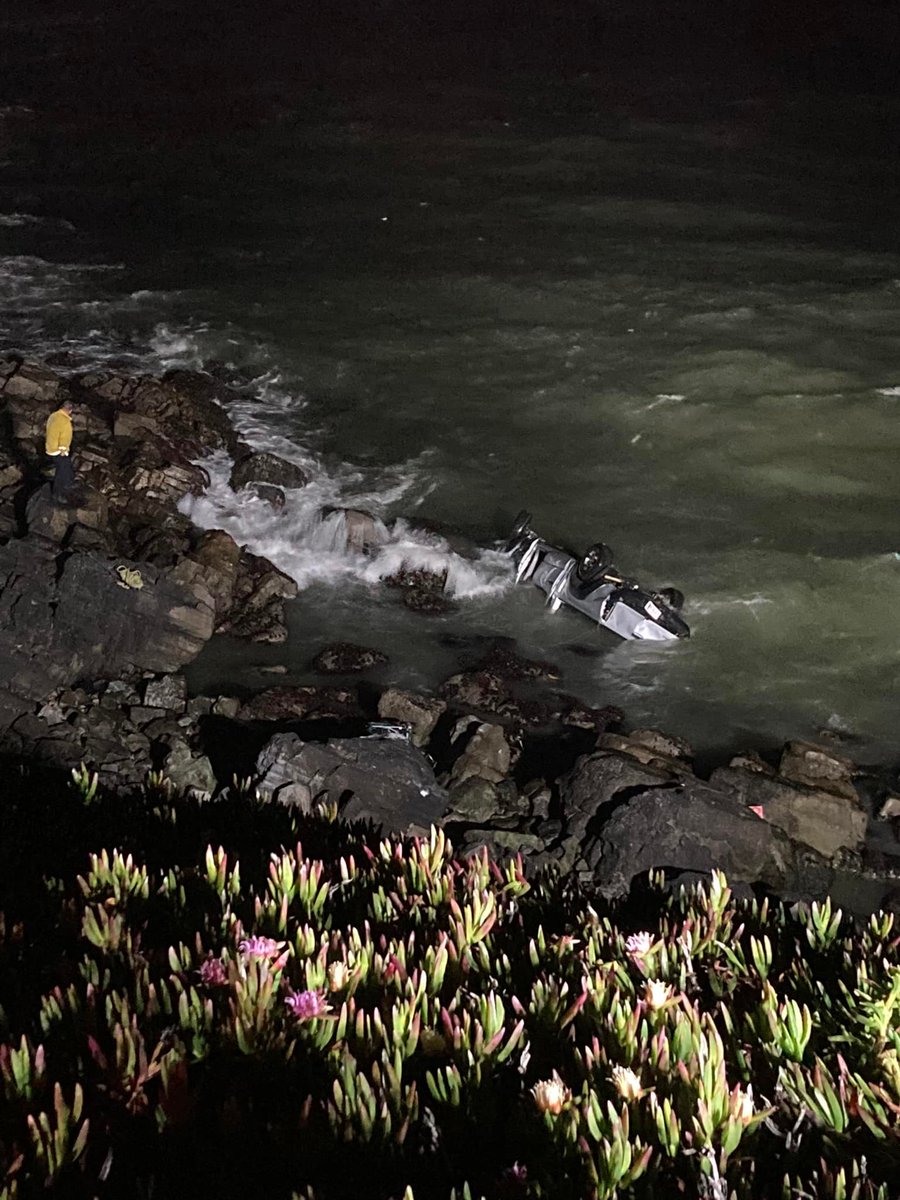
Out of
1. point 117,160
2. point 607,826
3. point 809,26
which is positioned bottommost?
point 607,826

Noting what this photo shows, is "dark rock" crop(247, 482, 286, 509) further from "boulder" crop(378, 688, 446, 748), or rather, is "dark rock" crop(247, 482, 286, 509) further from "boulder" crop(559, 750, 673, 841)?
"boulder" crop(559, 750, 673, 841)

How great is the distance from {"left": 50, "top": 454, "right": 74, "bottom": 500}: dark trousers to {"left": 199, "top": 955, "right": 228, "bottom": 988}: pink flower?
11003mm

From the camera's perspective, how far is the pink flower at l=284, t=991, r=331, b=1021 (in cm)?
376

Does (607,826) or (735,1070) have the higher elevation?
(735,1070)

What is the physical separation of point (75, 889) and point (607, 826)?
18.3 feet

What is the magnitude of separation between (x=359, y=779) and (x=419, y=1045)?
231 inches

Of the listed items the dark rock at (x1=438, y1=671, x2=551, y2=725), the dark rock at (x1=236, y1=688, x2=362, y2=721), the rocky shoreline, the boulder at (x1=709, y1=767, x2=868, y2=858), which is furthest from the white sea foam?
the boulder at (x1=709, y1=767, x2=868, y2=858)

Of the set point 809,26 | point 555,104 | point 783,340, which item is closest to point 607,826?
point 783,340

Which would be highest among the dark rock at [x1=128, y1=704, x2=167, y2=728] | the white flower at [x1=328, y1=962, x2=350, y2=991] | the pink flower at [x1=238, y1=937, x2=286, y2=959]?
the pink flower at [x1=238, y1=937, x2=286, y2=959]

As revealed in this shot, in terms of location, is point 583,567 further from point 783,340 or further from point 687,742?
point 783,340

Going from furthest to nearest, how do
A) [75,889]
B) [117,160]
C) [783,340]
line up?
[117,160]
[783,340]
[75,889]

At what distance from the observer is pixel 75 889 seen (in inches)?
196

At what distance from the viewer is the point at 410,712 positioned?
11.7 metres

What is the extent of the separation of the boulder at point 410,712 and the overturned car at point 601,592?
9.81 feet
